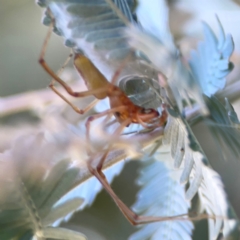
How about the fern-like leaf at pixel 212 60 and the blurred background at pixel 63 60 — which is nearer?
the fern-like leaf at pixel 212 60

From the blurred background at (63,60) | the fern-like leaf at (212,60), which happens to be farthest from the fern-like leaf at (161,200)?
the fern-like leaf at (212,60)

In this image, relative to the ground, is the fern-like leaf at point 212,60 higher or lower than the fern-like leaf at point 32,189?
higher

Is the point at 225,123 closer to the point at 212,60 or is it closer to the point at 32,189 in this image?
the point at 212,60

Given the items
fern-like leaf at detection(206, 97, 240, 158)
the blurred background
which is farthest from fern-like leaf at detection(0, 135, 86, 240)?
fern-like leaf at detection(206, 97, 240, 158)

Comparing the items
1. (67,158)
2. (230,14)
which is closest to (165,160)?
(67,158)

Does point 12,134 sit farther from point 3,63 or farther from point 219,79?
point 219,79

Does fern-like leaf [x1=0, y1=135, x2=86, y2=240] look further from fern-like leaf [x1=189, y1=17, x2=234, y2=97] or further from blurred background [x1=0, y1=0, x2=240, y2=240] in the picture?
fern-like leaf [x1=189, y1=17, x2=234, y2=97]

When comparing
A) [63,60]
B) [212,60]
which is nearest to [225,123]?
[212,60]

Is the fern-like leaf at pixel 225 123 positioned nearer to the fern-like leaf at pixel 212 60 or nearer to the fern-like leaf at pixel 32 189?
the fern-like leaf at pixel 212 60

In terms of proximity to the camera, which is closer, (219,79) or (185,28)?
(219,79)

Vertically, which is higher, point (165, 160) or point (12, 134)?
point (12, 134)
